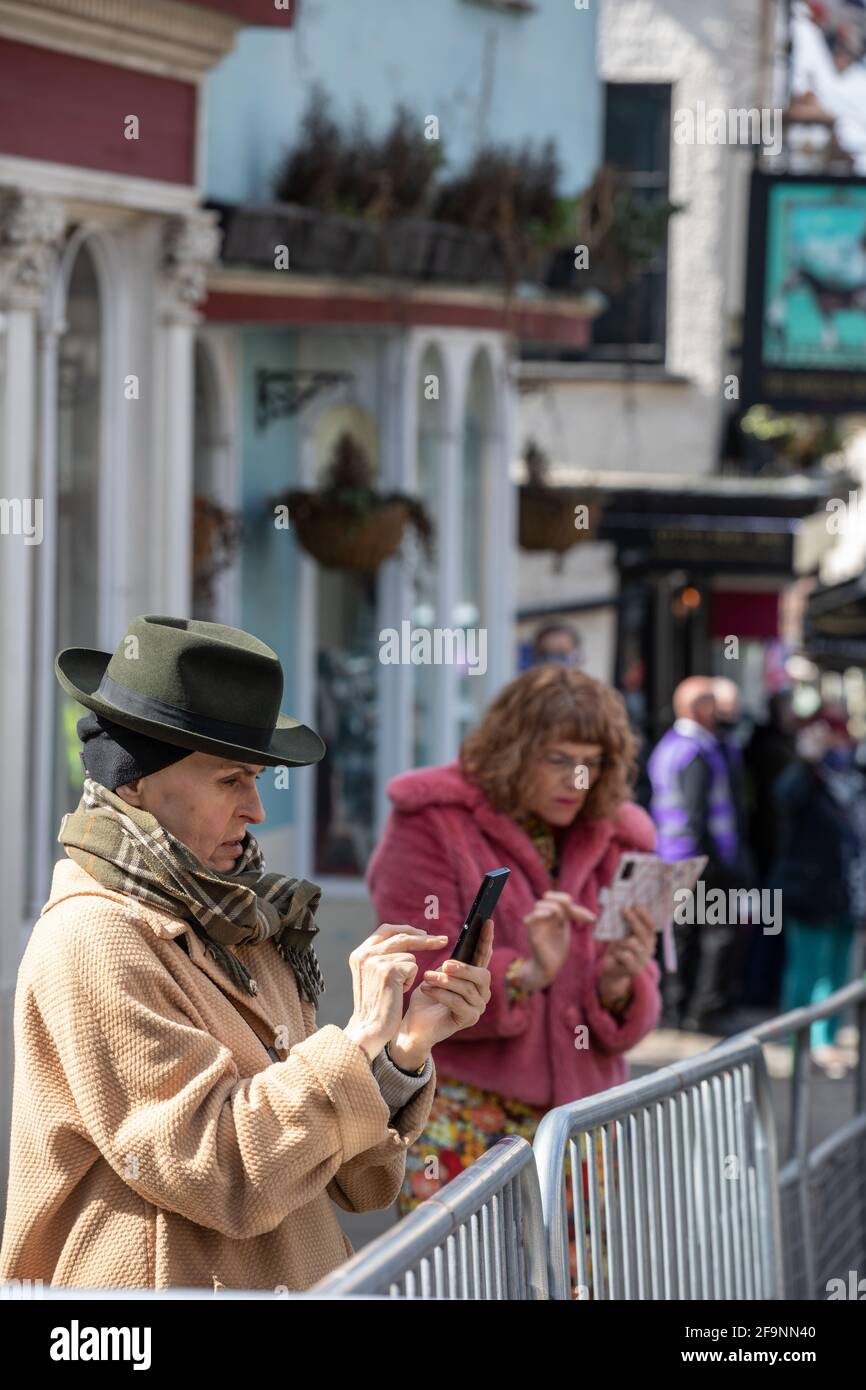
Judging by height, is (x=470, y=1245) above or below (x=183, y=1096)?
below

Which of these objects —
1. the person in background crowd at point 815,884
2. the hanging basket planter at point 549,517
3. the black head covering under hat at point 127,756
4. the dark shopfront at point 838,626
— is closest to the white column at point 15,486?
the black head covering under hat at point 127,756

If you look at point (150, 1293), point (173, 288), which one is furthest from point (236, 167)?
point (150, 1293)

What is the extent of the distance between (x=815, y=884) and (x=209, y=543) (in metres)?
3.45

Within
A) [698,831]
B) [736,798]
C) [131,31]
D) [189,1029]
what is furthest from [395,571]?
[189,1029]

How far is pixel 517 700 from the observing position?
4746mm

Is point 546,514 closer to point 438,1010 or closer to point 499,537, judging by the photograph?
point 499,537

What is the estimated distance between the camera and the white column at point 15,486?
6.57m

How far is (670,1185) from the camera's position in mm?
4137

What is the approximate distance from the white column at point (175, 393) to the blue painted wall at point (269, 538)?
5.50 ft

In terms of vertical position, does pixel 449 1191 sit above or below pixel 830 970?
above

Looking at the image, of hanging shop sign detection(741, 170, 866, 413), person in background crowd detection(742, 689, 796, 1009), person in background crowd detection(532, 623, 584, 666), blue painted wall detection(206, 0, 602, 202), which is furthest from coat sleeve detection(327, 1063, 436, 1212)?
hanging shop sign detection(741, 170, 866, 413)

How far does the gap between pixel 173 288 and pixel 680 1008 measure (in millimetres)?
4676
